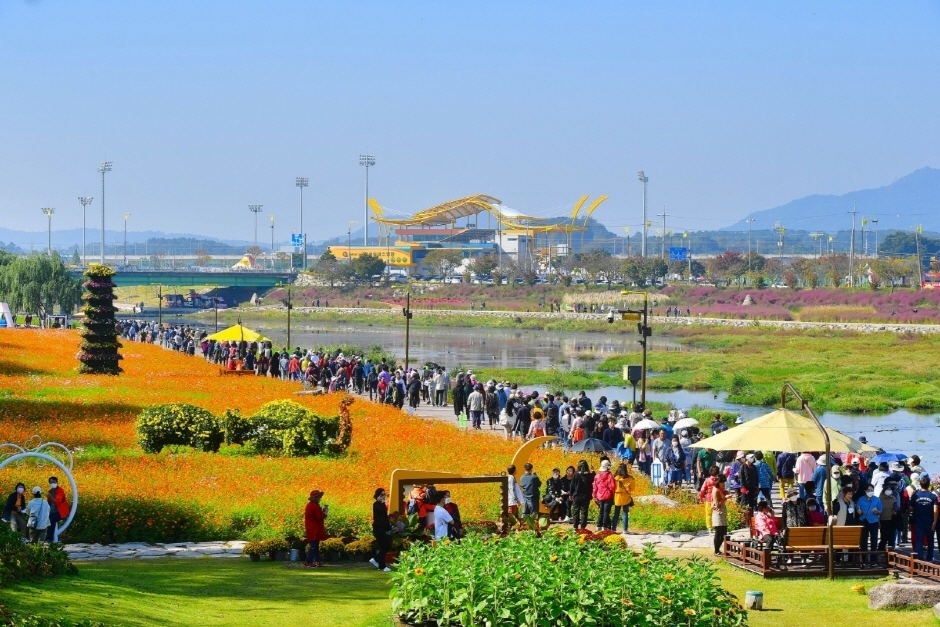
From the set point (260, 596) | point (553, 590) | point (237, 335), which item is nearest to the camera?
point (553, 590)

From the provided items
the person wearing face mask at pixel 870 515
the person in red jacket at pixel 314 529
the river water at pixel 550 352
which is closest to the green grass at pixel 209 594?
the person in red jacket at pixel 314 529

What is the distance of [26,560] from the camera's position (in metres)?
12.8

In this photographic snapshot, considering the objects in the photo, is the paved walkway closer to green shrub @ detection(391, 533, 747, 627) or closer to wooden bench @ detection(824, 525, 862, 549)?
wooden bench @ detection(824, 525, 862, 549)

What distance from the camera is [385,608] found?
12664 mm

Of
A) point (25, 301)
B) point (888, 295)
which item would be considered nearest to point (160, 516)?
point (25, 301)

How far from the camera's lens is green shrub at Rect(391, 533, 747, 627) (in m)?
10.7

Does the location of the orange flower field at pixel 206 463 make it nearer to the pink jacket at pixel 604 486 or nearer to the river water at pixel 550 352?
the pink jacket at pixel 604 486

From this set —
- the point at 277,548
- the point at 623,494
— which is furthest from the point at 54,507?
the point at 623,494

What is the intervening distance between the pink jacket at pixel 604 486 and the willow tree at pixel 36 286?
68.8 metres

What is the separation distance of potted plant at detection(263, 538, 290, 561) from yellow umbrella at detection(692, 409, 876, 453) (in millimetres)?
6259

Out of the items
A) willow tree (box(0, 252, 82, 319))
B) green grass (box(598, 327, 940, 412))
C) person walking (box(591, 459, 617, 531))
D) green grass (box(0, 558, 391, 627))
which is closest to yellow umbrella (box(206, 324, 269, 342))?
green grass (box(598, 327, 940, 412))

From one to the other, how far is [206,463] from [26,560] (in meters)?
9.57

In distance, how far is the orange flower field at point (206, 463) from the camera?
17625 mm

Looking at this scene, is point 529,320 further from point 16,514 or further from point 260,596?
point 260,596
